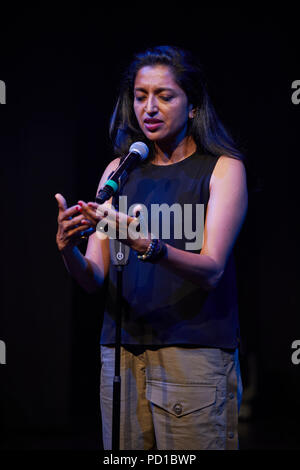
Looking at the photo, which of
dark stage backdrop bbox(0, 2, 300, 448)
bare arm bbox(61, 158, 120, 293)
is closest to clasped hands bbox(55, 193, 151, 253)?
bare arm bbox(61, 158, 120, 293)

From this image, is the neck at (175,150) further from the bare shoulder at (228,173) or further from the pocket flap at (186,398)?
the pocket flap at (186,398)

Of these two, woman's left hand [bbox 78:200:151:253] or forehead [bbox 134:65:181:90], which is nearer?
woman's left hand [bbox 78:200:151:253]

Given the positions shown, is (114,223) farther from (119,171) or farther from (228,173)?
(228,173)

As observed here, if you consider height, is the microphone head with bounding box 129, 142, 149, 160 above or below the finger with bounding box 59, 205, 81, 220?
above

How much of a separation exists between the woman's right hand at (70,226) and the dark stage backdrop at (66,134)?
1.97m

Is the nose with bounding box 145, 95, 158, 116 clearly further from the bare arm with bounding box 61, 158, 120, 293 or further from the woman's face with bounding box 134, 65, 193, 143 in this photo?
the bare arm with bounding box 61, 158, 120, 293

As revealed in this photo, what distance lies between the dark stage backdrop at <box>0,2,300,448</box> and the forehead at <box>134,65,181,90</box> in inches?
65.4

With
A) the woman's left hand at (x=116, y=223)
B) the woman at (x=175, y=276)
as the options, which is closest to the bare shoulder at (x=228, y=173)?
the woman at (x=175, y=276)

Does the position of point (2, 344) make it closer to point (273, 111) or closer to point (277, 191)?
point (277, 191)

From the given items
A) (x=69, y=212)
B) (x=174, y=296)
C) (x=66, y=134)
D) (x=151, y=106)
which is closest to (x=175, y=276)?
(x=174, y=296)

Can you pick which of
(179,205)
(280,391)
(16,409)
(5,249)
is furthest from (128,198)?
(280,391)

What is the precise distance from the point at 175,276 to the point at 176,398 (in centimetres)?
33

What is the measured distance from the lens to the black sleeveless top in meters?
1.44

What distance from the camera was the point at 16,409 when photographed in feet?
11.0
